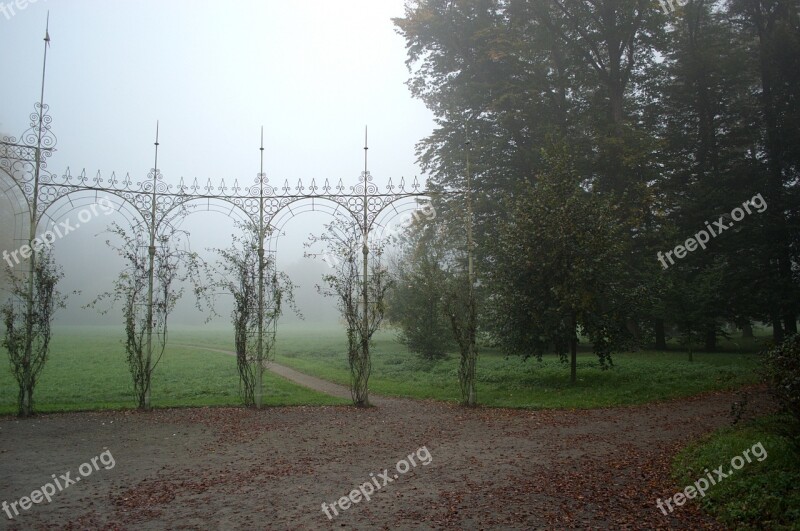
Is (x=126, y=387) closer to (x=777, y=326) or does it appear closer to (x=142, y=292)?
(x=142, y=292)

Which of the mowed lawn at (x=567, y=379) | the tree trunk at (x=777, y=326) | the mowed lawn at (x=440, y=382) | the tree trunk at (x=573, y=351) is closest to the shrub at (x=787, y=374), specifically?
the mowed lawn at (x=567, y=379)

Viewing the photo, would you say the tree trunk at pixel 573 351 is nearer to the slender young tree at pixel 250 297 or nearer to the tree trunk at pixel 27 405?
the slender young tree at pixel 250 297

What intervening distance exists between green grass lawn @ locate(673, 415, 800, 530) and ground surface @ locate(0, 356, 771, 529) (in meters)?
0.26

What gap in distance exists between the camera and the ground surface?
5.09 metres

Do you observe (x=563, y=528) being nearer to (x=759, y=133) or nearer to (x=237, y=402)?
(x=237, y=402)

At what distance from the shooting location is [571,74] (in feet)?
71.3

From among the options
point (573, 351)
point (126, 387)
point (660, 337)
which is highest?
point (573, 351)

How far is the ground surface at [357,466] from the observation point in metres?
5.09

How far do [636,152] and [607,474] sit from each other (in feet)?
46.2

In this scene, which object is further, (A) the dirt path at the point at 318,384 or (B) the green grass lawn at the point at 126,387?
(A) the dirt path at the point at 318,384

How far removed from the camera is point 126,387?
47.1 feet

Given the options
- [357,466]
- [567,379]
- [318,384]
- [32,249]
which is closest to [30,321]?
[32,249]

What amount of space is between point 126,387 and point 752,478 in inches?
574

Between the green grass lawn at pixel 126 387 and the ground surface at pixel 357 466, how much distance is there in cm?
113
